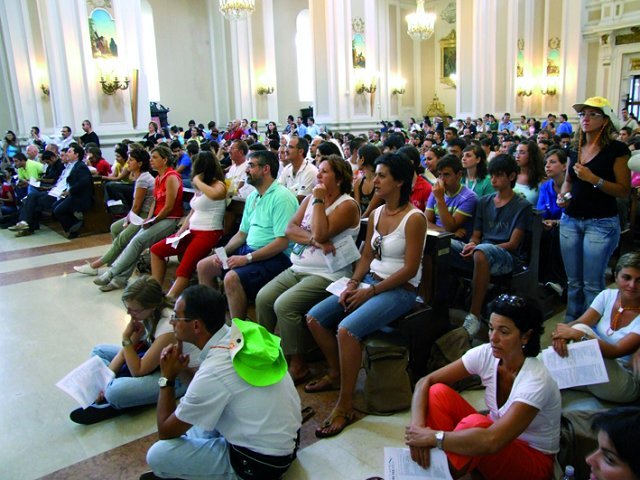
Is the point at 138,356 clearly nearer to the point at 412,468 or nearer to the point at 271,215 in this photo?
the point at 271,215

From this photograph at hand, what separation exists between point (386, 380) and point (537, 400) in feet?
3.82

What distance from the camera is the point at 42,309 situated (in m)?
5.08

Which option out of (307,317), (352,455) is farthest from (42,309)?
(352,455)

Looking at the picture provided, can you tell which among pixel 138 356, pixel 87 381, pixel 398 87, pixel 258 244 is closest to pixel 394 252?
pixel 258 244

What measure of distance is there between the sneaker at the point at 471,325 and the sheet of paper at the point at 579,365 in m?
1.08

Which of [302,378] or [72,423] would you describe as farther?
[302,378]

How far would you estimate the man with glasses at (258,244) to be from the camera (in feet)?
13.0

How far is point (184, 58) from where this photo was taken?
18203 mm

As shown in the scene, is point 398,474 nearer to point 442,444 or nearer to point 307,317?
point 442,444

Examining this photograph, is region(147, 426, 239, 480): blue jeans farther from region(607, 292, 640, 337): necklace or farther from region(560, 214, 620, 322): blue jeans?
region(560, 214, 620, 322): blue jeans

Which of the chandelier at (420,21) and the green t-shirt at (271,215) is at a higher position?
the chandelier at (420,21)

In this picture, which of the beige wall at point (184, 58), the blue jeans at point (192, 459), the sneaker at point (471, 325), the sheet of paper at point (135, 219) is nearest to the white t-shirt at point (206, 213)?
the sheet of paper at point (135, 219)

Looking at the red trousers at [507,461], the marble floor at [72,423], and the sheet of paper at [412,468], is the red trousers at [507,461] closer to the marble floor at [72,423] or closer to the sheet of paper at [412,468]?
the sheet of paper at [412,468]

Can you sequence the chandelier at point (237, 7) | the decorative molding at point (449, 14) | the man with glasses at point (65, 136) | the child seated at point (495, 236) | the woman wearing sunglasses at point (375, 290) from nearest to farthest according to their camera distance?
the woman wearing sunglasses at point (375, 290), the child seated at point (495, 236), the man with glasses at point (65, 136), the chandelier at point (237, 7), the decorative molding at point (449, 14)
